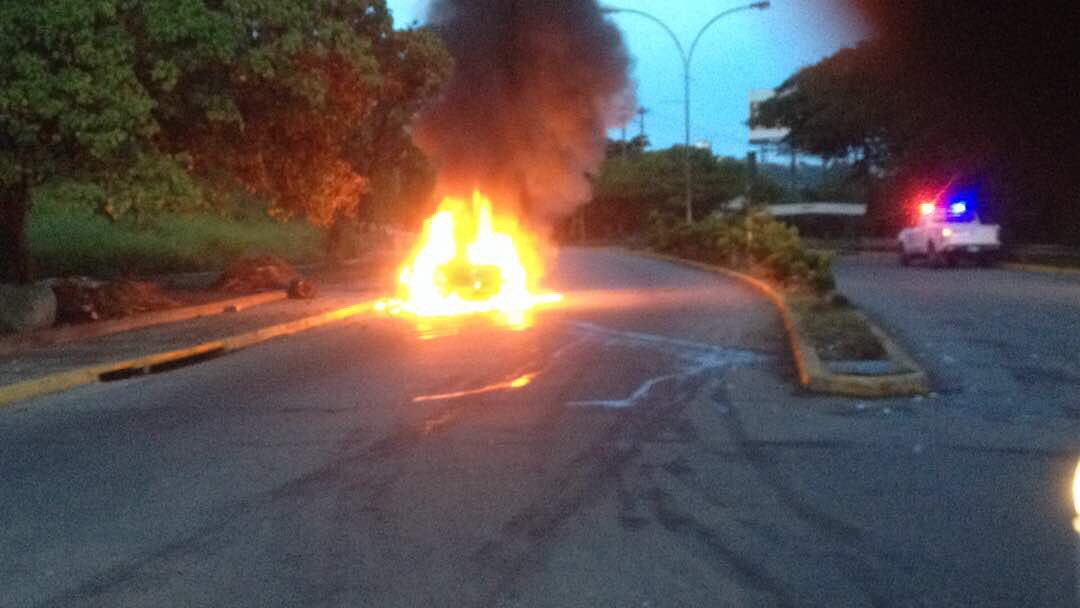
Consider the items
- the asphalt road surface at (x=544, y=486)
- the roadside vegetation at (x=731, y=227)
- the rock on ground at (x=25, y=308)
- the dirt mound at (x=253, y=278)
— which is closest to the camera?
the asphalt road surface at (x=544, y=486)

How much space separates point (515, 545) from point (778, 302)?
682 inches

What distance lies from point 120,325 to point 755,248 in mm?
16719

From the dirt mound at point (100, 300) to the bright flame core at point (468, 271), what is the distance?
4.80 meters

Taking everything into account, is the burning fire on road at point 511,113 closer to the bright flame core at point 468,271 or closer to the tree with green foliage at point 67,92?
the bright flame core at point 468,271

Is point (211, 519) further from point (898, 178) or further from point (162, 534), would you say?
point (898, 178)

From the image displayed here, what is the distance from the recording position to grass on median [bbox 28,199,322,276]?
100 ft

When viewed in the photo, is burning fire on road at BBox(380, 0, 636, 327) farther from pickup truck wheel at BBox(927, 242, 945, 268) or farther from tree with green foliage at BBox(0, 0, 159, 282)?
tree with green foliage at BBox(0, 0, 159, 282)

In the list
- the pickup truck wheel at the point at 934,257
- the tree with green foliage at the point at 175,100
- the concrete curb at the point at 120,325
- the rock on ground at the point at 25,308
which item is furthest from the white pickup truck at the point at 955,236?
the rock on ground at the point at 25,308

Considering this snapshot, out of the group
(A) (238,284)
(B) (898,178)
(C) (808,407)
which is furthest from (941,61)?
(B) (898,178)

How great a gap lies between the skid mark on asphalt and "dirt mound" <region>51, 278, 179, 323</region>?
8394 mm

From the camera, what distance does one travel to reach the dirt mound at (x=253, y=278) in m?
30.3

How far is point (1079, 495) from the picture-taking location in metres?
4.94

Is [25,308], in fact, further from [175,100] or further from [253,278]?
[253,278]

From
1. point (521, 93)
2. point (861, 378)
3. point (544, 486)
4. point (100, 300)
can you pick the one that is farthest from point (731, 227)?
point (544, 486)
